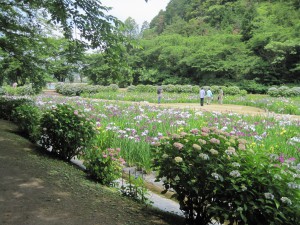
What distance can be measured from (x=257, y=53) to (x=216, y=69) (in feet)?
17.8

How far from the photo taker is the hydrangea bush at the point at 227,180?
2203 millimetres

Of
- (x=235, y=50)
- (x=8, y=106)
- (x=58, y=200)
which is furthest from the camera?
(x=235, y=50)

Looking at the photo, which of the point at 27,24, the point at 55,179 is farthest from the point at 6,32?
the point at 55,179

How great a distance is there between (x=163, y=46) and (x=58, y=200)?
120ft

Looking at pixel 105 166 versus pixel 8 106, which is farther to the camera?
pixel 8 106

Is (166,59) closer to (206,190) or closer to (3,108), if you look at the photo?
(3,108)

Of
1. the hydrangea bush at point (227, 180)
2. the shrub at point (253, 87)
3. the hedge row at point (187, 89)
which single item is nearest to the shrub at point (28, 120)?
the hydrangea bush at point (227, 180)

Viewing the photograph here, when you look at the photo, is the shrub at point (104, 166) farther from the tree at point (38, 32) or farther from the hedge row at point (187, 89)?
the hedge row at point (187, 89)

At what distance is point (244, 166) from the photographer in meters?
2.47

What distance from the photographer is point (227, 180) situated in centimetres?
243

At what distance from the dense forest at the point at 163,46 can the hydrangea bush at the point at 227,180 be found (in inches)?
107

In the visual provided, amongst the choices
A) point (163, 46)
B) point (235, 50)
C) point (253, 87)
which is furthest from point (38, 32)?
point (163, 46)

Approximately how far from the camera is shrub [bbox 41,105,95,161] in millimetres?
4754

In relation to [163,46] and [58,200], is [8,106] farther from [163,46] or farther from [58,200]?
[163,46]
